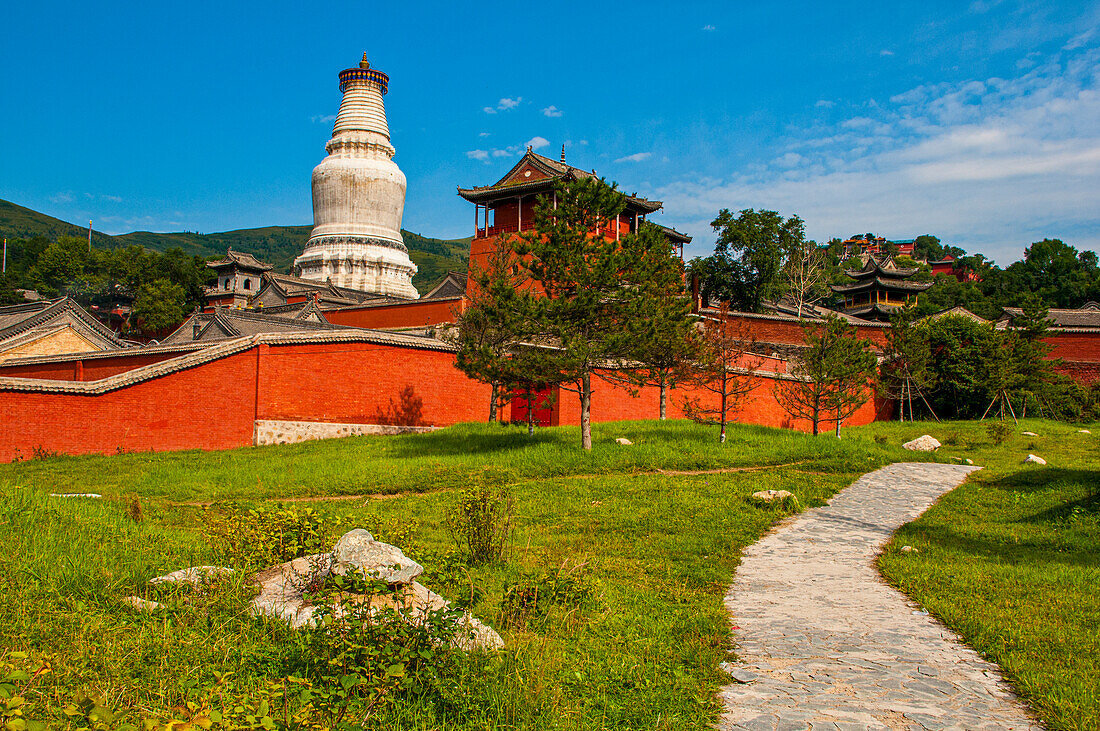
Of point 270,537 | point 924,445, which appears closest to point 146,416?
point 270,537

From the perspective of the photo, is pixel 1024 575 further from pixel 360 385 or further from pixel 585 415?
pixel 360 385

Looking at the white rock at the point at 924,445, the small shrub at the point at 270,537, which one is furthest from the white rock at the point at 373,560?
the white rock at the point at 924,445

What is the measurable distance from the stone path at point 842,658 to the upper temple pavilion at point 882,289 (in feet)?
117

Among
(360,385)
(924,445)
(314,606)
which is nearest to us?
(314,606)

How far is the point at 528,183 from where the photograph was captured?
90.7 feet

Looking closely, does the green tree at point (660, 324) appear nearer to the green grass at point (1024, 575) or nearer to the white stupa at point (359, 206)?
the green grass at point (1024, 575)

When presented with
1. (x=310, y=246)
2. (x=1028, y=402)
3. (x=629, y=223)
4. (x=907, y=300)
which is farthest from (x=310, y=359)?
(x=907, y=300)

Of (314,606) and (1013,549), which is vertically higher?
(314,606)

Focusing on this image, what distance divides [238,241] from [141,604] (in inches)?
6113

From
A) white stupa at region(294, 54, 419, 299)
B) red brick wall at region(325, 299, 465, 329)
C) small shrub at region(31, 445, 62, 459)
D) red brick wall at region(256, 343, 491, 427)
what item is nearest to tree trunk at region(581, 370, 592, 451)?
red brick wall at region(256, 343, 491, 427)

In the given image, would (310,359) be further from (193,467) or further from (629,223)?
(629,223)

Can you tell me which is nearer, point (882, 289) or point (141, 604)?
point (141, 604)

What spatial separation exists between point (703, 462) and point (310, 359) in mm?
8540

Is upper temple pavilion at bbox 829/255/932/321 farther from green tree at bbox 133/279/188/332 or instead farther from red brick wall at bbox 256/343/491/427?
green tree at bbox 133/279/188/332
